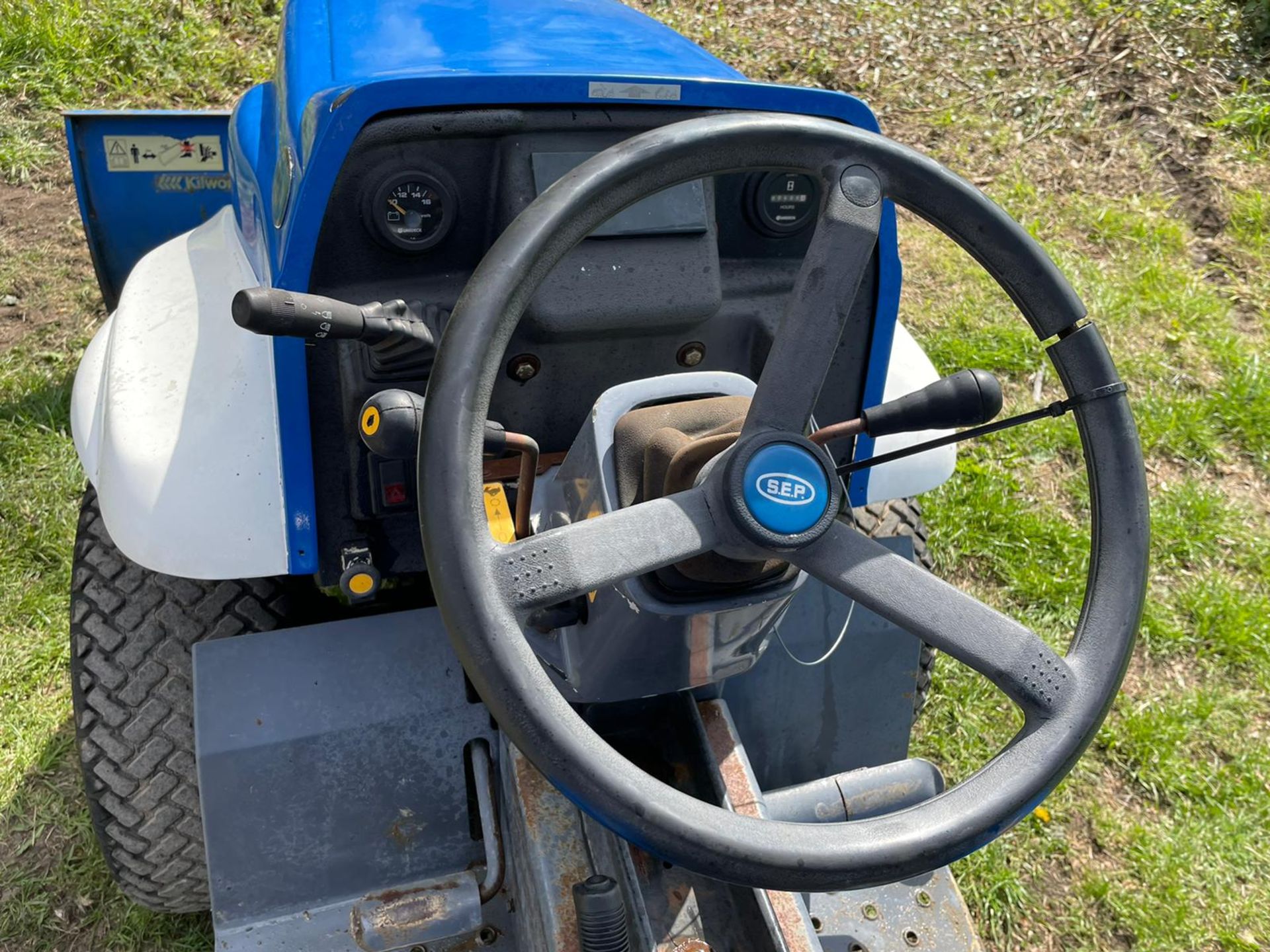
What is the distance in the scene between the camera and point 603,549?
1133mm

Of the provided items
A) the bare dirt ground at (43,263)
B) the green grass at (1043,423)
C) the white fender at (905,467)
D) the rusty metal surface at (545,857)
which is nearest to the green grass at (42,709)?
the green grass at (1043,423)

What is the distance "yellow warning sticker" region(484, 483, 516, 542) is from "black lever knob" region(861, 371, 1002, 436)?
1.85ft

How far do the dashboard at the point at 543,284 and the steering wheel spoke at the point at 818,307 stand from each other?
341 mm

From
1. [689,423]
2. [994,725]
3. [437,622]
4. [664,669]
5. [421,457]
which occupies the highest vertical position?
[421,457]

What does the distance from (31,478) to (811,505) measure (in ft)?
7.81

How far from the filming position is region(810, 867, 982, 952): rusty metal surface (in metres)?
1.79

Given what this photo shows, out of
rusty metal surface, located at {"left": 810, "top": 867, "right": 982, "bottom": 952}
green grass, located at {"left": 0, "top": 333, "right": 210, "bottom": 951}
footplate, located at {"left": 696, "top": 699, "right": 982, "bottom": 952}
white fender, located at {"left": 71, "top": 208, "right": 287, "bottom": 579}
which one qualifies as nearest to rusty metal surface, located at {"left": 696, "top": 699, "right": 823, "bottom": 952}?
footplate, located at {"left": 696, "top": 699, "right": 982, "bottom": 952}

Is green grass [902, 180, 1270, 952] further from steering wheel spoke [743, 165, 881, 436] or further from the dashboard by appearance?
steering wheel spoke [743, 165, 881, 436]

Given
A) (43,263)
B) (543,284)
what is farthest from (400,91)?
(43,263)

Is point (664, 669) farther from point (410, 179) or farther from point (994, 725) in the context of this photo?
point (994, 725)

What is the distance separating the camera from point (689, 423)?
1.42 metres

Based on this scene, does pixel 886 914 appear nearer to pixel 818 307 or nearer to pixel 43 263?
pixel 818 307

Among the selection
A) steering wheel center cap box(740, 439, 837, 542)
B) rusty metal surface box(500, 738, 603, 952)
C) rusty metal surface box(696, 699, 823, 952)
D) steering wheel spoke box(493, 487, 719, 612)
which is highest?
steering wheel center cap box(740, 439, 837, 542)

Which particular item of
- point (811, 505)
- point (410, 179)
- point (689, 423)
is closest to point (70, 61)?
point (410, 179)
